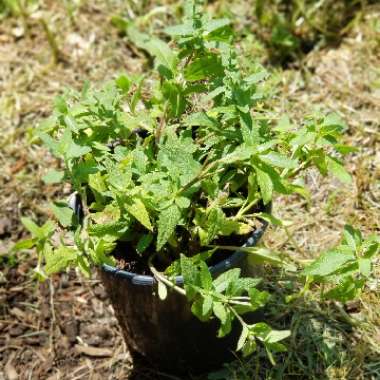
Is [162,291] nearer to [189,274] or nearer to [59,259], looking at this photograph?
[189,274]

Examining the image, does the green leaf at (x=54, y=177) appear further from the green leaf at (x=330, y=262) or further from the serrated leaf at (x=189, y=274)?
the green leaf at (x=330, y=262)

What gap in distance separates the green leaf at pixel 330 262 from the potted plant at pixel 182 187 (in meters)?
0.13

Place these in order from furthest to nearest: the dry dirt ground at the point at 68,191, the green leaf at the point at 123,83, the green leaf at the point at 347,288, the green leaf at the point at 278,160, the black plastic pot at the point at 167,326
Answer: the dry dirt ground at the point at 68,191 < the green leaf at the point at 123,83 < the black plastic pot at the point at 167,326 < the green leaf at the point at 347,288 < the green leaf at the point at 278,160

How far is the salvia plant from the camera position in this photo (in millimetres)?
1479

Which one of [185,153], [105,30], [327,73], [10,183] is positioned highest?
[185,153]

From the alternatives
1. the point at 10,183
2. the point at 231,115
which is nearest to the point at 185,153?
the point at 231,115

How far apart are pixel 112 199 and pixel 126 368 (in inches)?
27.1

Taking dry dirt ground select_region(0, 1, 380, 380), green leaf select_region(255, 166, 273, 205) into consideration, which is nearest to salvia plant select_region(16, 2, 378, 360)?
green leaf select_region(255, 166, 273, 205)

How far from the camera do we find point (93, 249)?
1523mm

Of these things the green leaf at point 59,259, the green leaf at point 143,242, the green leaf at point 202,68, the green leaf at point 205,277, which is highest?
the green leaf at point 202,68

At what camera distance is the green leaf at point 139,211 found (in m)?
1.45

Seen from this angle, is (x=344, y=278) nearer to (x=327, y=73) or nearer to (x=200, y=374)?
(x=200, y=374)

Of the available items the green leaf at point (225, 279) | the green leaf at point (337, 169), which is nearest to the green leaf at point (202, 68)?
the green leaf at point (337, 169)

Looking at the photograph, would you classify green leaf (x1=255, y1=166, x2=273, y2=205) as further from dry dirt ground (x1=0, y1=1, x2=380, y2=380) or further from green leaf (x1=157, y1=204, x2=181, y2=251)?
dry dirt ground (x1=0, y1=1, x2=380, y2=380)
